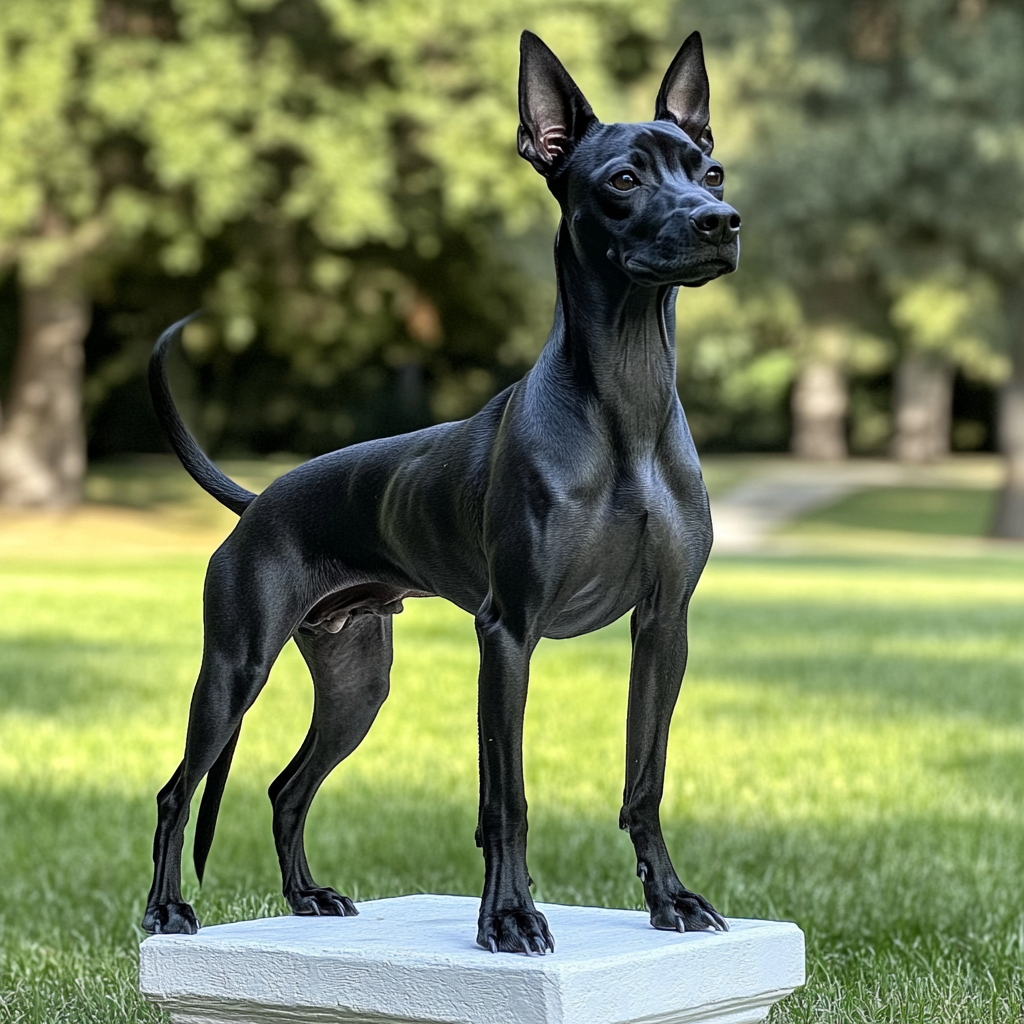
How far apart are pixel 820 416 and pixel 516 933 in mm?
46489

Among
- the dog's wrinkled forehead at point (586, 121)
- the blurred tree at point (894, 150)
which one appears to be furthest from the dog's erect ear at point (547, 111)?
the blurred tree at point (894, 150)

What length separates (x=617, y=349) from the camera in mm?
3324

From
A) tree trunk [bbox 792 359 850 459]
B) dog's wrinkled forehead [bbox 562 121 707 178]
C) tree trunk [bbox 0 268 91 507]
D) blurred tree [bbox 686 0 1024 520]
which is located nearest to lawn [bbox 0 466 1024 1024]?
dog's wrinkled forehead [bbox 562 121 707 178]

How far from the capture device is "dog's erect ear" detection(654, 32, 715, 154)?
3.42 m

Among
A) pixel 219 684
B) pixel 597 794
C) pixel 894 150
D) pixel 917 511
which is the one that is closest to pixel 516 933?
pixel 219 684

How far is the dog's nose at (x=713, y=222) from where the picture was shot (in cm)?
301

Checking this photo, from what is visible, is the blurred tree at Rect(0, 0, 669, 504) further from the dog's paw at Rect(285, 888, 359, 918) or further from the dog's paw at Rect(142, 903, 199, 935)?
the dog's paw at Rect(142, 903, 199, 935)

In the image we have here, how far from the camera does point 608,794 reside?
7.68 m

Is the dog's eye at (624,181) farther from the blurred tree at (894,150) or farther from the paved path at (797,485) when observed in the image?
the paved path at (797,485)

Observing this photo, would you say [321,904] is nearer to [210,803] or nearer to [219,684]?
[210,803]

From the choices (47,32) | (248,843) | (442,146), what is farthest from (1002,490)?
(248,843)

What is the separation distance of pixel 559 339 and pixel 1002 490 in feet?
87.2

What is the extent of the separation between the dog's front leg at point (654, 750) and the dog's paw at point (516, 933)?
291 millimetres

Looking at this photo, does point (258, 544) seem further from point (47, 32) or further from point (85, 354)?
point (85, 354)
